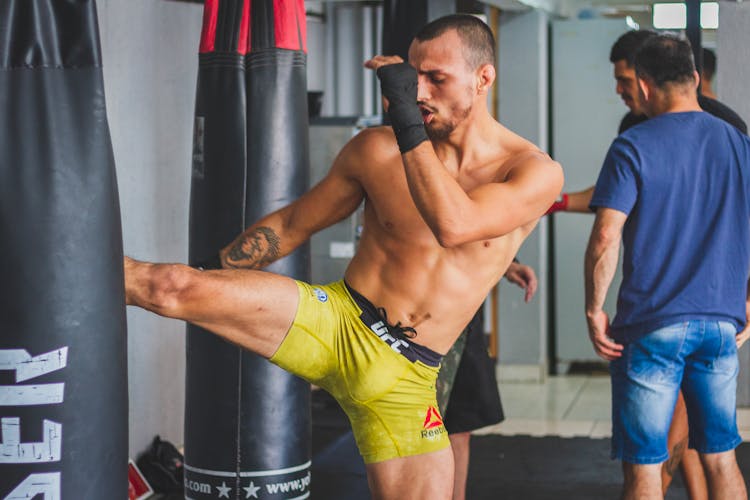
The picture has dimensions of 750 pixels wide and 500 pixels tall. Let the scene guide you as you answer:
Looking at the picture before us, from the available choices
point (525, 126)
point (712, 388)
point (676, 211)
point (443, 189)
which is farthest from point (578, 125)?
point (443, 189)

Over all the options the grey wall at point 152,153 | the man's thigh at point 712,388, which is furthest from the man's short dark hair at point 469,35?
the grey wall at point 152,153

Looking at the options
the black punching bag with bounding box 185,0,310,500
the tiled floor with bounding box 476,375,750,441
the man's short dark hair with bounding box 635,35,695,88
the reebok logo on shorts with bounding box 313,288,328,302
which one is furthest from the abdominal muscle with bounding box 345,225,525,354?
the tiled floor with bounding box 476,375,750,441

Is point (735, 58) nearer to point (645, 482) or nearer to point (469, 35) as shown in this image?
point (645, 482)

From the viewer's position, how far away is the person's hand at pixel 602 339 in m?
3.29

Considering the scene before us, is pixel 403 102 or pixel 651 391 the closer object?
pixel 403 102

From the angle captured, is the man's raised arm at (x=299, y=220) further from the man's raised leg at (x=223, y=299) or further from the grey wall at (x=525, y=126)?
the grey wall at (x=525, y=126)

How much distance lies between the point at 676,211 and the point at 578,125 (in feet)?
13.1

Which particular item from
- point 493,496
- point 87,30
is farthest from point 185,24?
point 87,30

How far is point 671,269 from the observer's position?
3275 millimetres

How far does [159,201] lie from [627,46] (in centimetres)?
221

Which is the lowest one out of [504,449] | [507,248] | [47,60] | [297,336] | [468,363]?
[504,449]

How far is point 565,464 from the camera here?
4992 millimetres

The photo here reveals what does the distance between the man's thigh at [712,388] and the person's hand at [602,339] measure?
22 cm

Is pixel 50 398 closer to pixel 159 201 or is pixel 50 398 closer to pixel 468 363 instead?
pixel 468 363
